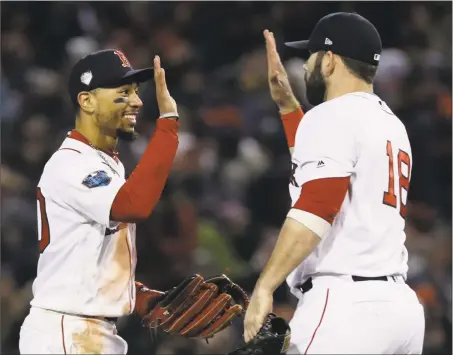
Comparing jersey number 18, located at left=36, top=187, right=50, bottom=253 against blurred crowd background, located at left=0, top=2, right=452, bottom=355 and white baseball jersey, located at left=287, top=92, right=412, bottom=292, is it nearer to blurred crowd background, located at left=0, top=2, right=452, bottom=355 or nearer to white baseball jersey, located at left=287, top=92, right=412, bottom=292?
white baseball jersey, located at left=287, top=92, right=412, bottom=292

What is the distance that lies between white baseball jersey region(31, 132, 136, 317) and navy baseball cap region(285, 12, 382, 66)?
100 cm

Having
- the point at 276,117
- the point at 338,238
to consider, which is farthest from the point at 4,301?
the point at 338,238

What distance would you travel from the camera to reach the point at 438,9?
9617mm

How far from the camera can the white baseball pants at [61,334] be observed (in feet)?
12.3

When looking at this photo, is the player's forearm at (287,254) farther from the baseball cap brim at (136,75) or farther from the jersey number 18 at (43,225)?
the baseball cap brim at (136,75)

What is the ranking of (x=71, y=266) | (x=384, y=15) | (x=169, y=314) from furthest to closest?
(x=384, y=15), (x=169, y=314), (x=71, y=266)

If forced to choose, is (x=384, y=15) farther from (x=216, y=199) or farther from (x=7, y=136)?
(x=7, y=136)

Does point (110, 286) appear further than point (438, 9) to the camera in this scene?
No

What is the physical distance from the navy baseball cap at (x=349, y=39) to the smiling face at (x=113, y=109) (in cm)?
85

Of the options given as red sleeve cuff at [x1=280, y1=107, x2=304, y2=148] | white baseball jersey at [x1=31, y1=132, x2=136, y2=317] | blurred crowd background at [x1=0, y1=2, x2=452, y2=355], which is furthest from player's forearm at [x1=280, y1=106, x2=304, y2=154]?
blurred crowd background at [x1=0, y1=2, x2=452, y2=355]

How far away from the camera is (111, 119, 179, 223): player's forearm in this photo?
3.72 m

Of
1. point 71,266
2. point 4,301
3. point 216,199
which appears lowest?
point 4,301

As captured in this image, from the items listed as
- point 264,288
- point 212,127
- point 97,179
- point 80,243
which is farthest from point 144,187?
point 212,127

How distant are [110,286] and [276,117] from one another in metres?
4.68
